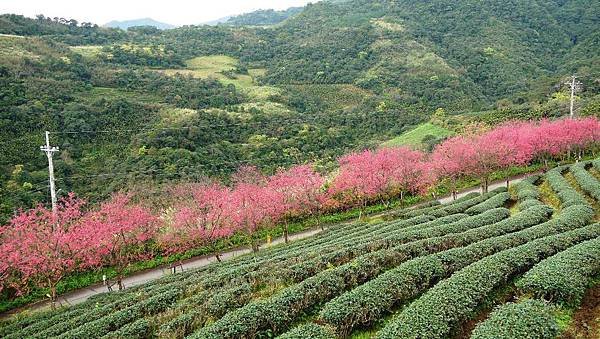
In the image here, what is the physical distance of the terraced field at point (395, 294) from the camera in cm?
1091

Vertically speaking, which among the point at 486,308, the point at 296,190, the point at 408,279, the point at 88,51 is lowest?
the point at 296,190

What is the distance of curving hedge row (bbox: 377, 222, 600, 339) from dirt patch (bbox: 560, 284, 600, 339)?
2.04 meters

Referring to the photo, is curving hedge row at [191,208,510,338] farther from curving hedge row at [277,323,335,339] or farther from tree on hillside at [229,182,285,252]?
tree on hillside at [229,182,285,252]

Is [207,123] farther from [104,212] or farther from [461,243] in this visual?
[461,243]

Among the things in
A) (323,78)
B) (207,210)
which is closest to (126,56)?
(323,78)

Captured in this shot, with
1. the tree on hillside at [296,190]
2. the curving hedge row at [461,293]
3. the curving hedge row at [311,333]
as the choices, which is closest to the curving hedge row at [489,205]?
the curving hedge row at [461,293]

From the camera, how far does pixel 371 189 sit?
138 ft

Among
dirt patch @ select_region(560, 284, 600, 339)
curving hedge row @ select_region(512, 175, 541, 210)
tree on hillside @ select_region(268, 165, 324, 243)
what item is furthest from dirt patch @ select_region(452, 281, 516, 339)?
tree on hillside @ select_region(268, 165, 324, 243)

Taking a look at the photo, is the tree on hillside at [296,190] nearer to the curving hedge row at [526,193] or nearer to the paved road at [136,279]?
the paved road at [136,279]

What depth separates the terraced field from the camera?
1091 cm

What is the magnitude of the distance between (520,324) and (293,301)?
6.59 metres

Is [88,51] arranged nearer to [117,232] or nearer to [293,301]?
[117,232]

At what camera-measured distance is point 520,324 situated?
9688mm

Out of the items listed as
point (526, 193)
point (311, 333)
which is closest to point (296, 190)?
point (526, 193)
